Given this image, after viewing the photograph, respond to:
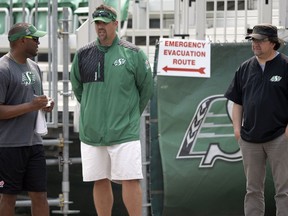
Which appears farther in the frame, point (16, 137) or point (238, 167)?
point (238, 167)

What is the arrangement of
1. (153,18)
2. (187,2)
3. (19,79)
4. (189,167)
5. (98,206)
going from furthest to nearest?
(153,18) → (187,2) → (189,167) → (98,206) → (19,79)

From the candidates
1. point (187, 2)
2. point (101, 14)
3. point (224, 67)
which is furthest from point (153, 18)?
point (101, 14)

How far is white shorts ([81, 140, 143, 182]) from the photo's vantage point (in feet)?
24.0

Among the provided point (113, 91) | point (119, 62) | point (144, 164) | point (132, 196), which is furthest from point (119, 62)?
point (144, 164)

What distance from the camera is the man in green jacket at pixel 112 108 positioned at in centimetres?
733

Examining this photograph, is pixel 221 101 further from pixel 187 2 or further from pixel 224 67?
pixel 187 2

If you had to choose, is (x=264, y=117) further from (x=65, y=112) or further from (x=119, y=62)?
(x=65, y=112)

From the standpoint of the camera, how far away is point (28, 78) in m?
7.13

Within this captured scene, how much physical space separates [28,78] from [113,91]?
29.6 inches

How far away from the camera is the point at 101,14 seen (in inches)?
290

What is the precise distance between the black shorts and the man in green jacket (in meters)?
0.49

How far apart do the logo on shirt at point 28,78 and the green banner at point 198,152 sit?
169 cm

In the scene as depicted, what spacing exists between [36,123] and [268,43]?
2143 millimetres

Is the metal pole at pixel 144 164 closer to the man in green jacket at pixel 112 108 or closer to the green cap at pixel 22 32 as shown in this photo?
the man in green jacket at pixel 112 108
